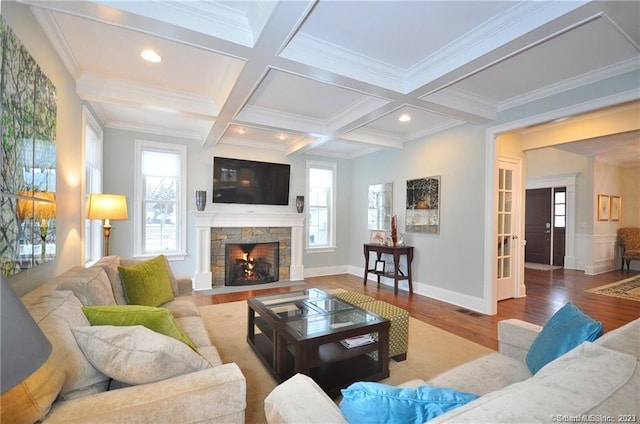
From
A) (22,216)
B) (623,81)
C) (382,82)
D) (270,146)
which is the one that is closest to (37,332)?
(22,216)

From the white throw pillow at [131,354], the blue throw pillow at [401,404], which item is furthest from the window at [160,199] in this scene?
the blue throw pillow at [401,404]

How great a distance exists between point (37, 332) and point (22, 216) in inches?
56.2

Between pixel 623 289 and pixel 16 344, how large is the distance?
7.45 m

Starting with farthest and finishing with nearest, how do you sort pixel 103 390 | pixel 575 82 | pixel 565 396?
pixel 575 82, pixel 103 390, pixel 565 396

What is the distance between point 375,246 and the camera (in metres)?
5.13

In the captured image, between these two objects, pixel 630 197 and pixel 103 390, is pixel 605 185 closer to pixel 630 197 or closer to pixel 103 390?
pixel 630 197

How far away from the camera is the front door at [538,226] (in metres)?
7.84

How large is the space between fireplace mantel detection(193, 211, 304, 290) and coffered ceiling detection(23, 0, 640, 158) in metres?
1.72

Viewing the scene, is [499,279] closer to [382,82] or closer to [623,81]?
[623,81]

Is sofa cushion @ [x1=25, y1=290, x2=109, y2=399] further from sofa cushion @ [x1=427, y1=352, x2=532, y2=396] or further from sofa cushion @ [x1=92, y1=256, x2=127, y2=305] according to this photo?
sofa cushion @ [x1=427, y1=352, x2=532, y2=396]

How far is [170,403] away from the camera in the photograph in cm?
109

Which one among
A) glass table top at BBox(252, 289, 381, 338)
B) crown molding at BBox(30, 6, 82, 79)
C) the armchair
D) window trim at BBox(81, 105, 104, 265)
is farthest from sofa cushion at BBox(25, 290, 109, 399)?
the armchair

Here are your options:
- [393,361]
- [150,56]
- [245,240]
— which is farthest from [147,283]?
[245,240]

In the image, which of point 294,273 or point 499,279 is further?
point 294,273
